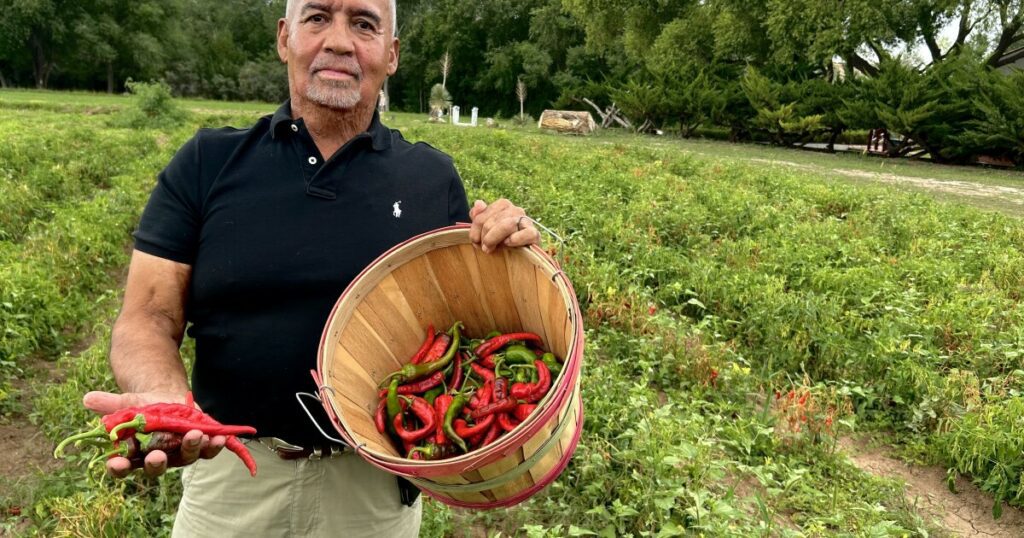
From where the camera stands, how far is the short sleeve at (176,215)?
6.23 ft

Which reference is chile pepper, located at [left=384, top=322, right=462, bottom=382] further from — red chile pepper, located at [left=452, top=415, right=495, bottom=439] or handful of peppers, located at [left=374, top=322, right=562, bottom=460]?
red chile pepper, located at [left=452, top=415, right=495, bottom=439]

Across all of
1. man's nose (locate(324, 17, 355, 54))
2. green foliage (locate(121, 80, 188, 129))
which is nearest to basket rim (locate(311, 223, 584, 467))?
man's nose (locate(324, 17, 355, 54))

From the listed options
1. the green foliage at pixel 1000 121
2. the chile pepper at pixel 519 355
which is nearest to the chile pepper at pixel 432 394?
the chile pepper at pixel 519 355

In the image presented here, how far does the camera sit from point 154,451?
1.35m

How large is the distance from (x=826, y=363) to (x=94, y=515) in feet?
16.9

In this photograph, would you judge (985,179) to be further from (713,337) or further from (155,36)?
(155,36)

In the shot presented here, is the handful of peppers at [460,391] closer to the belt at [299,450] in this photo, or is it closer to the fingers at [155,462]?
the belt at [299,450]

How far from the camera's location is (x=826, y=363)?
5410mm

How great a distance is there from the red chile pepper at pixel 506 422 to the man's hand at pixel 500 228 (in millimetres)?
523

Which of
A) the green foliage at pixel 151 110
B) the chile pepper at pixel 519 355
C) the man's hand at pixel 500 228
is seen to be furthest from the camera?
the green foliage at pixel 151 110

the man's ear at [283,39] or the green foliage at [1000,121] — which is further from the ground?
the green foliage at [1000,121]

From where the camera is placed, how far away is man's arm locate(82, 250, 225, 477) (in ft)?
5.63

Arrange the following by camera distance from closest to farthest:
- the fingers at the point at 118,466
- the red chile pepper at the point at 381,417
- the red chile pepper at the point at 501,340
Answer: the fingers at the point at 118,466
the red chile pepper at the point at 381,417
the red chile pepper at the point at 501,340

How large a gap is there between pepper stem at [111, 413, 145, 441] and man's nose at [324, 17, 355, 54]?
1.27m
